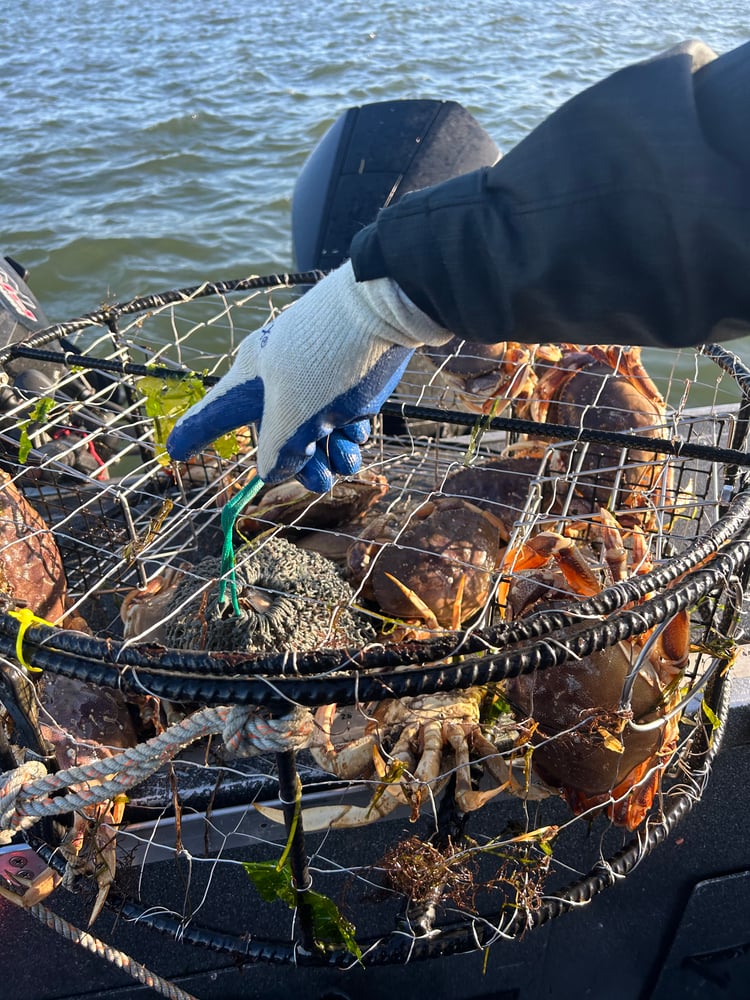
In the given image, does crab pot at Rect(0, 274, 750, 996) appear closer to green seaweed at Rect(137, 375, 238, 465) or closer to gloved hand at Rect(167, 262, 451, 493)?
green seaweed at Rect(137, 375, 238, 465)

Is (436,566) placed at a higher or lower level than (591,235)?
lower

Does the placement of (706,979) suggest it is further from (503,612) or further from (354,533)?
(354,533)

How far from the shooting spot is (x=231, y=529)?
1895mm

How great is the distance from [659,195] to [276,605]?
56.3 inches

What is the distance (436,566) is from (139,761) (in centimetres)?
124

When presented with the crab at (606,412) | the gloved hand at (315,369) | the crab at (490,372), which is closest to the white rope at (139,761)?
the gloved hand at (315,369)

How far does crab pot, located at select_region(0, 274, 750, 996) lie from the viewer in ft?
4.76

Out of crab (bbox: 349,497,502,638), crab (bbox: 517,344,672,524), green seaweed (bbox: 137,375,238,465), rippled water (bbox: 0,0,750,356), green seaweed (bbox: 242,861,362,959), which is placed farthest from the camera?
rippled water (bbox: 0,0,750,356)

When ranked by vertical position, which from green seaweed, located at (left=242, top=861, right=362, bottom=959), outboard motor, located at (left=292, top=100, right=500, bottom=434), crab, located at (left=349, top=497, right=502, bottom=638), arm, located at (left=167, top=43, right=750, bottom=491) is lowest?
green seaweed, located at (left=242, top=861, right=362, bottom=959)

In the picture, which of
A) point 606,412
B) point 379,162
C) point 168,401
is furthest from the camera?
point 379,162

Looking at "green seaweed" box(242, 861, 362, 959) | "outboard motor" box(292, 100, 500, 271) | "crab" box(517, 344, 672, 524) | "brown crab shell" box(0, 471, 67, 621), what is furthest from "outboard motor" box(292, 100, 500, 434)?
"green seaweed" box(242, 861, 362, 959)

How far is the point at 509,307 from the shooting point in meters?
1.32

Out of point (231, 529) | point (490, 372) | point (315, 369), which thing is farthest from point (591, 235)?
point (490, 372)

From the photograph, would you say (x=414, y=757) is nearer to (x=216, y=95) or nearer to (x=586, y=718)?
(x=586, y=718)
